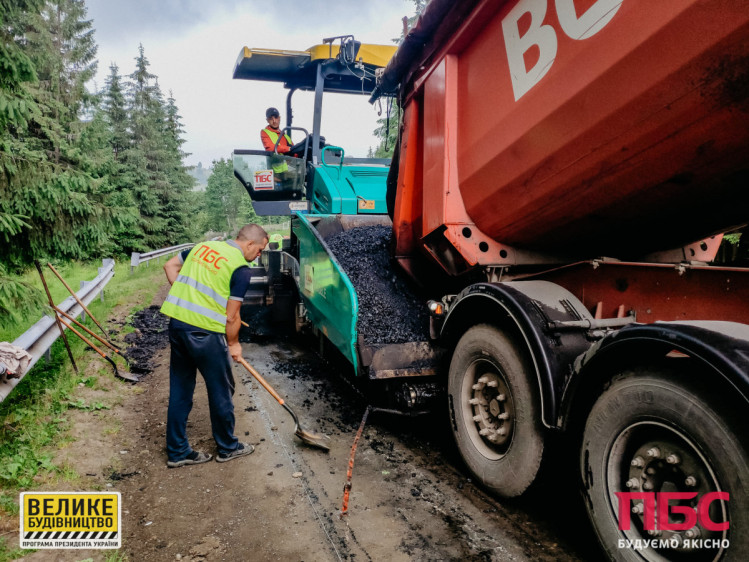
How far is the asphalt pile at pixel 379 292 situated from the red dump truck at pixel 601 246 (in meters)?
0.32

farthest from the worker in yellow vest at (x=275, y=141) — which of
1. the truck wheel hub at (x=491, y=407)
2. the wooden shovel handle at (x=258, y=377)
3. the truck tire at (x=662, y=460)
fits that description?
the truck tire at (x=662, y=460)

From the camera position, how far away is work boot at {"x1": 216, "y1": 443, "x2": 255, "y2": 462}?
3.30 m

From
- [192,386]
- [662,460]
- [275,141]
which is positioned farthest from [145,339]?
[662,460]

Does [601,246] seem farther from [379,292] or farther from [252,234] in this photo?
[252,234]

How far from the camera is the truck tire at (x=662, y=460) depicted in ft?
4.95

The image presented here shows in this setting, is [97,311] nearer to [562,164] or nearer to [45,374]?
[45,374]

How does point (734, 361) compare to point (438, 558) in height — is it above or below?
above

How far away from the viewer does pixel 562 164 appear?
221cm

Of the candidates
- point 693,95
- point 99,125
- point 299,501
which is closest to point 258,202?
point 299,501

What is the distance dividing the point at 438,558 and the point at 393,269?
2.27m

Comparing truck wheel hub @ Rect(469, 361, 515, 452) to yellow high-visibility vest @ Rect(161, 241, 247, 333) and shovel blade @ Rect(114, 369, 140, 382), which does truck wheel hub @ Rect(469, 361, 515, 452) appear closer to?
yellow high-visibility vest @ Rect(161, 241, 247, 333)

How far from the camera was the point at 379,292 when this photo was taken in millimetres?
3770

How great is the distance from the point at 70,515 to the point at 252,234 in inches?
79.7

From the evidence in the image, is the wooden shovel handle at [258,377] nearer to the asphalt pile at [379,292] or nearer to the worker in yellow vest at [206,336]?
the worker in yellow vest at [206,336]
